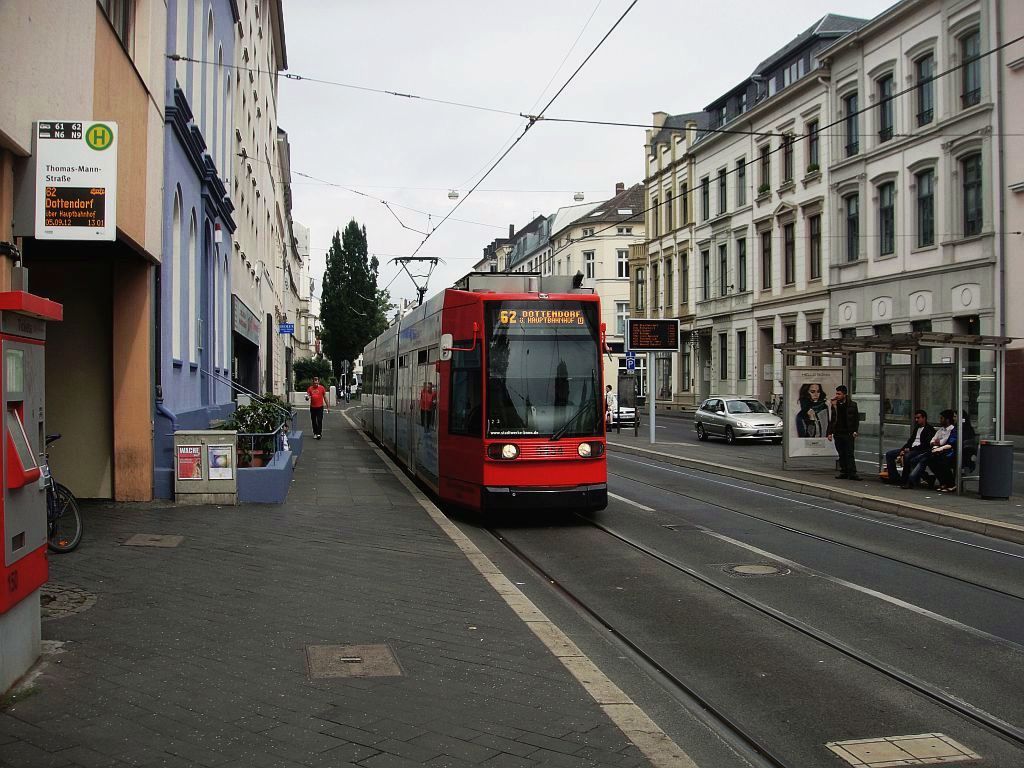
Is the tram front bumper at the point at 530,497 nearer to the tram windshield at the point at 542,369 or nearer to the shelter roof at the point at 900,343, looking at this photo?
the tram windshield at the point at 542,369

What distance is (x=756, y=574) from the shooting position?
9.04m

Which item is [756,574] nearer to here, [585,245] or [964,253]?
[964,253]

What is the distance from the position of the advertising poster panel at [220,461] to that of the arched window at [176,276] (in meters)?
2.42

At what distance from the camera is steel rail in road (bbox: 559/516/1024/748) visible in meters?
4.99

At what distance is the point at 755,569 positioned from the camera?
9.28 m

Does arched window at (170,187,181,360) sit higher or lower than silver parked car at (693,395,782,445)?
higher

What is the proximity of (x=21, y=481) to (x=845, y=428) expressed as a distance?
15.2 m

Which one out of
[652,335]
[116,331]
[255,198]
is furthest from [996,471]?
[255,198]

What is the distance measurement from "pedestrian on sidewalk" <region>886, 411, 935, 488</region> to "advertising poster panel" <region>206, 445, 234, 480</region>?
35.7 ft

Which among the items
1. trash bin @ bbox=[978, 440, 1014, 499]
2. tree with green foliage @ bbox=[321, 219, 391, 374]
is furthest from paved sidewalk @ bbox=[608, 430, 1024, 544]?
tree with green foliage @ bbox=[321, 219, 391, 374]

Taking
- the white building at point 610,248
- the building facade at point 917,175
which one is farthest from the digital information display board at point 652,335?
the white building at point 610,248

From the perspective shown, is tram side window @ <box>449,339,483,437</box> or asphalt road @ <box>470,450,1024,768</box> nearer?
asphalt road @ <box>470,450,1024,768</box>

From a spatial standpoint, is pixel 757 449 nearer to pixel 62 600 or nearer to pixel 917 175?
pixel 917 175

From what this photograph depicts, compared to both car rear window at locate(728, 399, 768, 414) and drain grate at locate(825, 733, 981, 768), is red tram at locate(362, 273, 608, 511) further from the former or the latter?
car rear window at locate(728, 399, 768, 414)
